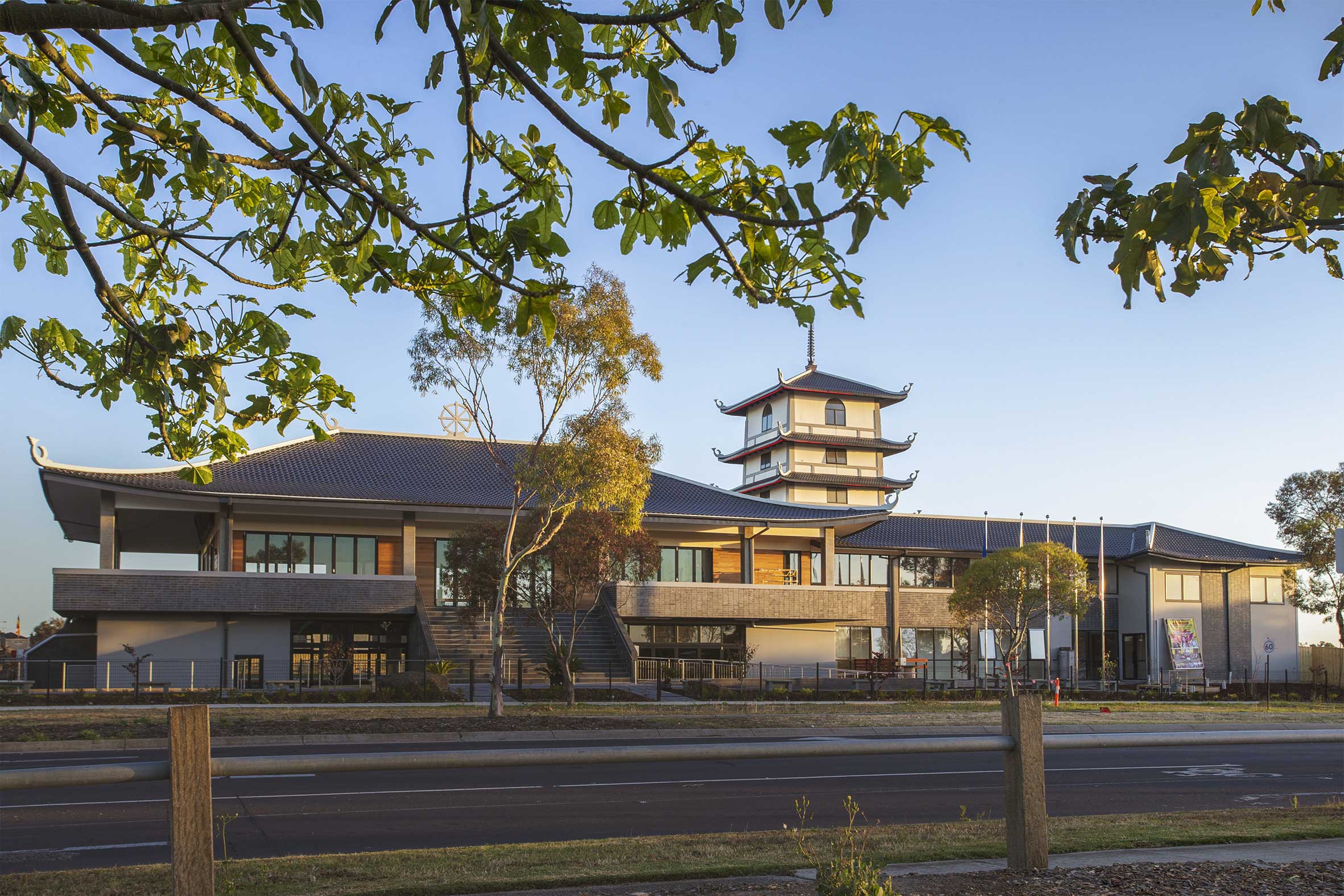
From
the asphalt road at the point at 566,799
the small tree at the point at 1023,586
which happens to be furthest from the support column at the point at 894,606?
the asphalt road at the point at 566,799

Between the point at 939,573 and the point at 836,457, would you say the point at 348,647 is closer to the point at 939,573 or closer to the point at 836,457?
the point at 939,573

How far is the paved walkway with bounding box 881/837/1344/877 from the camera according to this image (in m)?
6.53

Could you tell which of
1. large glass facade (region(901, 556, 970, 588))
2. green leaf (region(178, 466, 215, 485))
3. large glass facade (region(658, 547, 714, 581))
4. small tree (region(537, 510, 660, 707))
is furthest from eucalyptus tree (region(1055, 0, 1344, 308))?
large glass facade (region(901, 556, 970, 588))

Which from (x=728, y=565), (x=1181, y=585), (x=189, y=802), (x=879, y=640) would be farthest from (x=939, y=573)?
(x=189, y=802)

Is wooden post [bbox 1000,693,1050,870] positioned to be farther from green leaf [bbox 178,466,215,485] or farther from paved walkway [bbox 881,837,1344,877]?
green leaf [bbox 178,466,215,485]

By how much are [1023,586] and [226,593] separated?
2636 centimetres

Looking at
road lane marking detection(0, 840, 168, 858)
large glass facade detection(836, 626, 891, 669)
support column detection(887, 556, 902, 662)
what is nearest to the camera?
road lane marking detection(0, 840, 168, 858)

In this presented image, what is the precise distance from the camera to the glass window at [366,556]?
4100 centimetres

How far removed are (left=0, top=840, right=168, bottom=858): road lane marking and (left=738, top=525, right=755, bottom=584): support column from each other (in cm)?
3623

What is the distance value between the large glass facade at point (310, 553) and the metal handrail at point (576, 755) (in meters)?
35.5

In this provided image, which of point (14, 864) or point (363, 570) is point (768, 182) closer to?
point (14, 864)

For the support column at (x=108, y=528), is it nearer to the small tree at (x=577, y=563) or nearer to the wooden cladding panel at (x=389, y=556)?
the wooden cladding panel at (x=389, y=556)

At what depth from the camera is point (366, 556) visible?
1619 inches

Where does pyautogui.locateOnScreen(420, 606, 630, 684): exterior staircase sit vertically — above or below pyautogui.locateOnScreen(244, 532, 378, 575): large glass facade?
below
